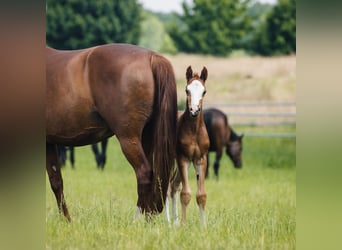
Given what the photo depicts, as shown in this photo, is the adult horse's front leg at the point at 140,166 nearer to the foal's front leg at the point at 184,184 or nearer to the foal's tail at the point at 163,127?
the foal's tail at the point at 163,127

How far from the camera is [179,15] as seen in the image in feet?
131

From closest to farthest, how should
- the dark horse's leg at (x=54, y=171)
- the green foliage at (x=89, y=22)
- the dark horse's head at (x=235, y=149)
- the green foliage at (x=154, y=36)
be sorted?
the dark horse's leg at (x=54, y=171) < the dark horse's head at (x=235, y=149) < the green foliage at (x=89, y=22) < the green foliage at (x=154, y=36)

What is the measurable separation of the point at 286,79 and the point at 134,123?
21.0 metres

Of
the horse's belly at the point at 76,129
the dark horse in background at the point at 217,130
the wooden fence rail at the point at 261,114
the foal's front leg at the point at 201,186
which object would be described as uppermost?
the horse's belly at the point at 76,129

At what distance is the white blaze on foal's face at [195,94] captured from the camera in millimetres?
4910

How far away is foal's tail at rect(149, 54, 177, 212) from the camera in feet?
16.5

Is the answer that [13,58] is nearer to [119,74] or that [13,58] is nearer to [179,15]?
[119,74]

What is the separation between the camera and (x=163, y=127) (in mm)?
5027

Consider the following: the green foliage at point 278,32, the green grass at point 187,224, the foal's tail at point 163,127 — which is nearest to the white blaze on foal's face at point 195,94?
the foal's tail at point 163,127

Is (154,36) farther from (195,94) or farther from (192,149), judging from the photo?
(195,94)

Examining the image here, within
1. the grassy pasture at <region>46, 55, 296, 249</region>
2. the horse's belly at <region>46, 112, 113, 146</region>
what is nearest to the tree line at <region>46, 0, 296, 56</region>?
the grassy pasture at <region>46, 55, 296, 249</region>

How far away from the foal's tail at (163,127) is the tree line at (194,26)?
1016 inches

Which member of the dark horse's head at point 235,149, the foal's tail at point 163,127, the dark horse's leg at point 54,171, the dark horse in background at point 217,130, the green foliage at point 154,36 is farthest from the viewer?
the green foliage at point 154,36

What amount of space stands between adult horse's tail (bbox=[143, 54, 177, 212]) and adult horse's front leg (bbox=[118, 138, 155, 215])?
5 centimetres
